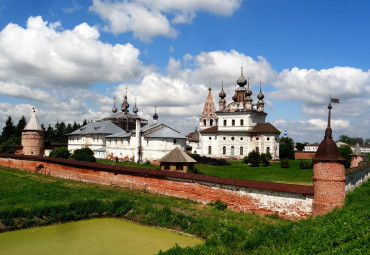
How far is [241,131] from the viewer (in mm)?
40062

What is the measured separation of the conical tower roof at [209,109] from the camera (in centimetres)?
5716

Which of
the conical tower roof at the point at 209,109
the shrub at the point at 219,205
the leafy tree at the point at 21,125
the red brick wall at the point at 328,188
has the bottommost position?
the shrub at the point at 219,205

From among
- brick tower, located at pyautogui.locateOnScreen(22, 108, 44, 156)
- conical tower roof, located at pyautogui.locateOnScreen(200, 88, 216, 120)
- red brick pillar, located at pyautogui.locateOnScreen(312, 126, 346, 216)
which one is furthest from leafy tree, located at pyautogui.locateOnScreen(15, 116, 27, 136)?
red brick pillar, located at pyautogui.locateOnScreen(312, 126, 346, 216)

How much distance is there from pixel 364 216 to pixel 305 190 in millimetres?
2561

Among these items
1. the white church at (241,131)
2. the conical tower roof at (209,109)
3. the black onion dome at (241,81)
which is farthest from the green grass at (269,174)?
the conical tower roof at (209,109)

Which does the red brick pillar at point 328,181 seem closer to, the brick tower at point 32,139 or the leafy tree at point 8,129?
the brick tower at point 32,139

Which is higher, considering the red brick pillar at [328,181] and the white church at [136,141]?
the white church at [136,141]

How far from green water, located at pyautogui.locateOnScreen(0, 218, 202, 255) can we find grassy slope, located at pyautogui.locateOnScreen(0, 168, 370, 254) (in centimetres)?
68

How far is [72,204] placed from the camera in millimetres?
11805

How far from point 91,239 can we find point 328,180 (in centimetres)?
757

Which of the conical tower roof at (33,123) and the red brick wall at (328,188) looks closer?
the red brick wall at (328,188)

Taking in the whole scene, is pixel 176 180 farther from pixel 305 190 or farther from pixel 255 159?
pixel 255 159

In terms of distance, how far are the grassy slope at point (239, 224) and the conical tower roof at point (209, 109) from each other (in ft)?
138

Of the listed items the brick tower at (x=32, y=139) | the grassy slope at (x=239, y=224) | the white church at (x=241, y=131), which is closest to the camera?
the grassy slope at (x=239, y=224)
